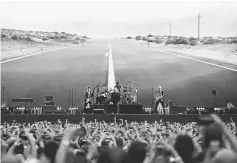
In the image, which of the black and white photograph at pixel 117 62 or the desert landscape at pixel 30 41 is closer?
the black and white photograph at pixel 117 62

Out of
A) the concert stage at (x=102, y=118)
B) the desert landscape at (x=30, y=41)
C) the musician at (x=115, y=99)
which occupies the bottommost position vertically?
the concert stage at (x=102, y=118)

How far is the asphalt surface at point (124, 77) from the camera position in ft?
105

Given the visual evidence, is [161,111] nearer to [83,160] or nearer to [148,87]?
[148,87]

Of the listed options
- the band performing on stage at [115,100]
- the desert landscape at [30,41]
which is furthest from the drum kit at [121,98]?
the desert landscape at [30,41]

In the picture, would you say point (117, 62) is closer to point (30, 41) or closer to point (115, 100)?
point (30, 41)

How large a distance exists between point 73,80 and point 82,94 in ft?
5.38

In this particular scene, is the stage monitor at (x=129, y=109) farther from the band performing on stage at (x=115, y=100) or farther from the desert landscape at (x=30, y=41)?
the desert landscape at (x=30, y=41)

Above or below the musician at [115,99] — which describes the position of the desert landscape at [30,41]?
above

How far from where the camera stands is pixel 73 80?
110 ft

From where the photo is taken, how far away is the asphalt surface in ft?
105

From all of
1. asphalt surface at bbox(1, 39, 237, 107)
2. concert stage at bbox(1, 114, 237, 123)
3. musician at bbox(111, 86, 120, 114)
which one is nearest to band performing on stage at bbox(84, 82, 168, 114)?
musician at bbox(111, 86, 120, 114)

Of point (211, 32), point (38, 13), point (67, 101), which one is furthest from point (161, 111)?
point (211, 32)

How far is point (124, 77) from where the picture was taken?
116 feet

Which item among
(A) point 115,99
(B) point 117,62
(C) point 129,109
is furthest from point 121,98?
(B) point 117,62
